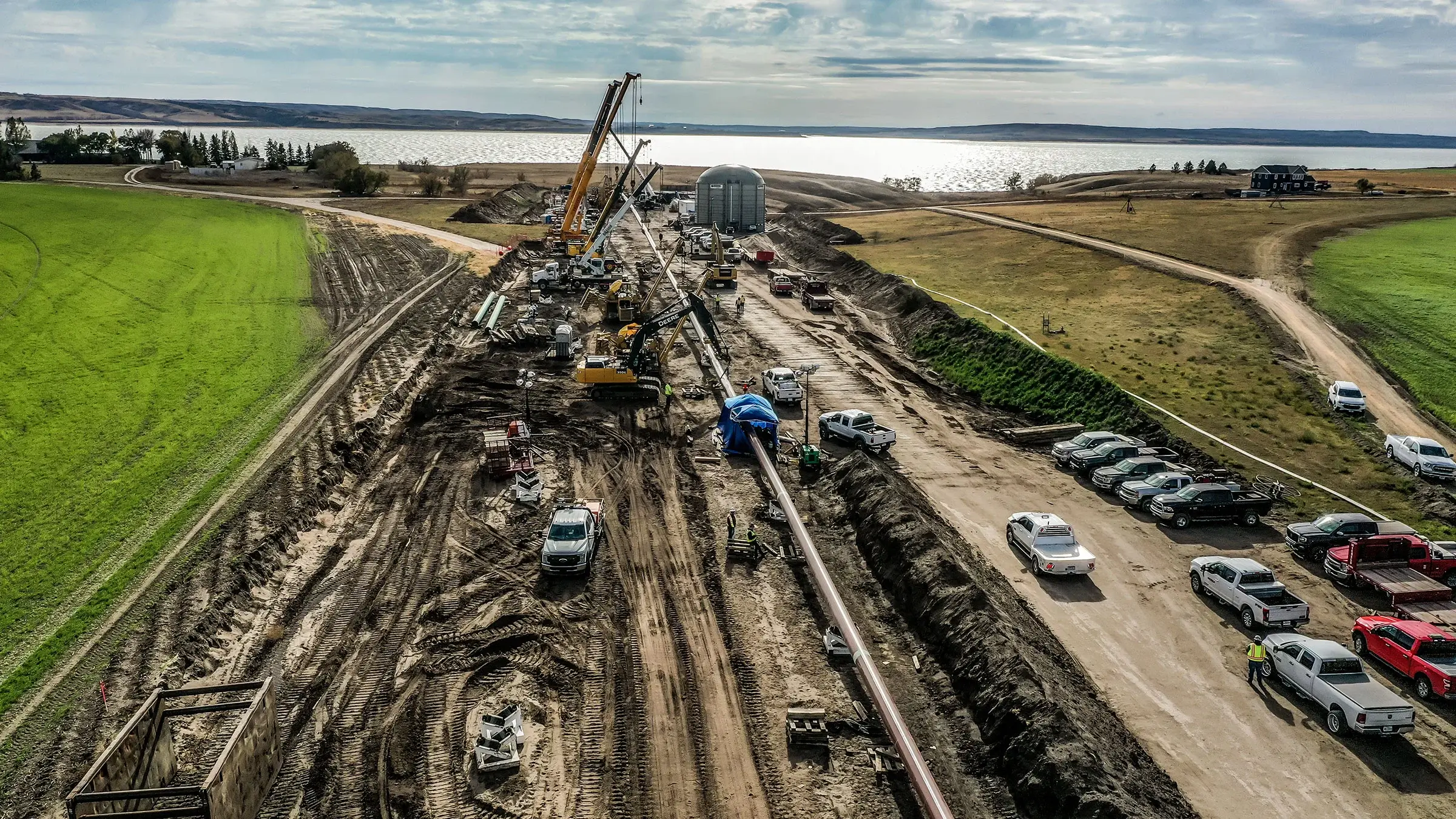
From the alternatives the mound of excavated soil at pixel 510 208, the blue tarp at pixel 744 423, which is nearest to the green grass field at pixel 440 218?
the mound of excavated soil at pixel 510 208

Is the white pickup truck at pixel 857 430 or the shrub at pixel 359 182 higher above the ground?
the shrub at pixel 359 182

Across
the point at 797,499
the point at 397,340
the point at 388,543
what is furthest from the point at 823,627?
the point at 397,340

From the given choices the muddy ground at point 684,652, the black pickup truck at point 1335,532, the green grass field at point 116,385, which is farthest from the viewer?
the black pickup truck at point 1335,532

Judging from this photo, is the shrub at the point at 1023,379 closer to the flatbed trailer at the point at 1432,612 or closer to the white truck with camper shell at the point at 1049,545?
the white truck with camper shell at the point at 1049,545

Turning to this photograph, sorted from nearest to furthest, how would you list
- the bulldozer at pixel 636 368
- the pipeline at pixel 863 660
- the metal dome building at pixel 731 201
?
the pipeline at pixel 863 660, the bulldozer at pixel 636 368, the metal dome building at pixel 731 201

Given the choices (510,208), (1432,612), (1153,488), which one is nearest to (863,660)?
(1153,488)

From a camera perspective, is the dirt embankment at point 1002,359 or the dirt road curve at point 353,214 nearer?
the dirt embankment at point 1002,359

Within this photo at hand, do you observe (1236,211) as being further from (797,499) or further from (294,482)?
(294,482)

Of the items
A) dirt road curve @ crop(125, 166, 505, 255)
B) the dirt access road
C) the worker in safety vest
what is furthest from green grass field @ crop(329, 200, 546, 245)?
the worker in safety vest

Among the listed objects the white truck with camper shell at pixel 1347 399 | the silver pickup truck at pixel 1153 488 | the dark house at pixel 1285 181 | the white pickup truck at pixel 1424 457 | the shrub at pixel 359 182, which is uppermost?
the dark house at pixel 1285 181
